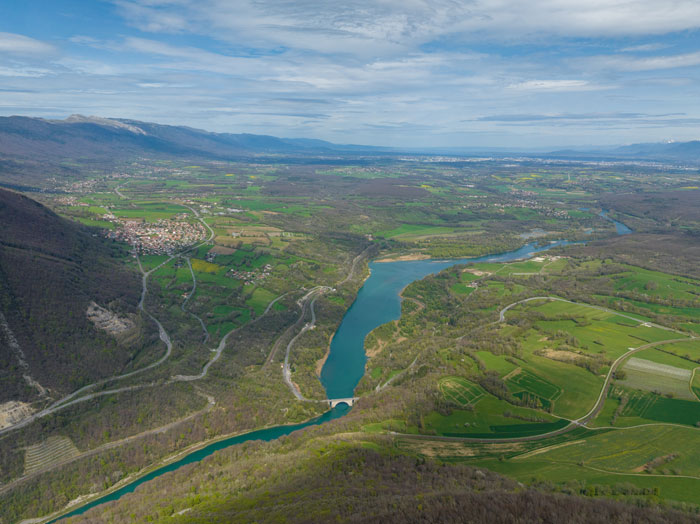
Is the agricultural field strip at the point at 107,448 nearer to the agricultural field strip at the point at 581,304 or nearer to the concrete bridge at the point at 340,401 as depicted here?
the concrete bridge at the point at 340,401

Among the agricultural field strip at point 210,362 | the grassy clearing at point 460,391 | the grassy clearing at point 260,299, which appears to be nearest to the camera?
the grassy clearing at point 460,391

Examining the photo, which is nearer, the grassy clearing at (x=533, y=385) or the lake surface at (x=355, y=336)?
the lake surface at (x=355, y=336)

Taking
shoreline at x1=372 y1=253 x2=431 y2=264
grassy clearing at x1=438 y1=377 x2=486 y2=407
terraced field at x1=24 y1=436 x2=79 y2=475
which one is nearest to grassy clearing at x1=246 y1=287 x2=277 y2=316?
terraced field at x1=24 y1=436 x2=79 y2=475

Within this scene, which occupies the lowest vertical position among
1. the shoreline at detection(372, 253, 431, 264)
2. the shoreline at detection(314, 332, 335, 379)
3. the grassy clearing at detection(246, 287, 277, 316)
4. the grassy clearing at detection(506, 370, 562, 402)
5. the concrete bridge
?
the concrete bridge

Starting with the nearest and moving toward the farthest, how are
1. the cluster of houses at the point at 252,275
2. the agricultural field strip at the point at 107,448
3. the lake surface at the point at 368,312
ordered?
the agricultural field strip at the point at 107,448
the lake surface at the point at 368,312
the cluster of houses at the point at 252,275

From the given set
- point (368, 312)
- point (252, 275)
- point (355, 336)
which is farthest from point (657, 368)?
point (252, 275)

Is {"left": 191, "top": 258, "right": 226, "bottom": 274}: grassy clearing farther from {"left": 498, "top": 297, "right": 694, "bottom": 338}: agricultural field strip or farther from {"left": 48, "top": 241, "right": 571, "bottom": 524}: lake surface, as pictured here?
{"left": 498, "top": 297, "right": 694, "bottom": 338}: agricultural field strip

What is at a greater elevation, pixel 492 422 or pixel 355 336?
pixel 492 422

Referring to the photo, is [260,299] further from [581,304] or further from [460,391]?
[581,304]

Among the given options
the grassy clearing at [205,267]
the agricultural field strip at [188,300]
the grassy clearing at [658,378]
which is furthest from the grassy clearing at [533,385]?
the grassy clearing at [205,267]
